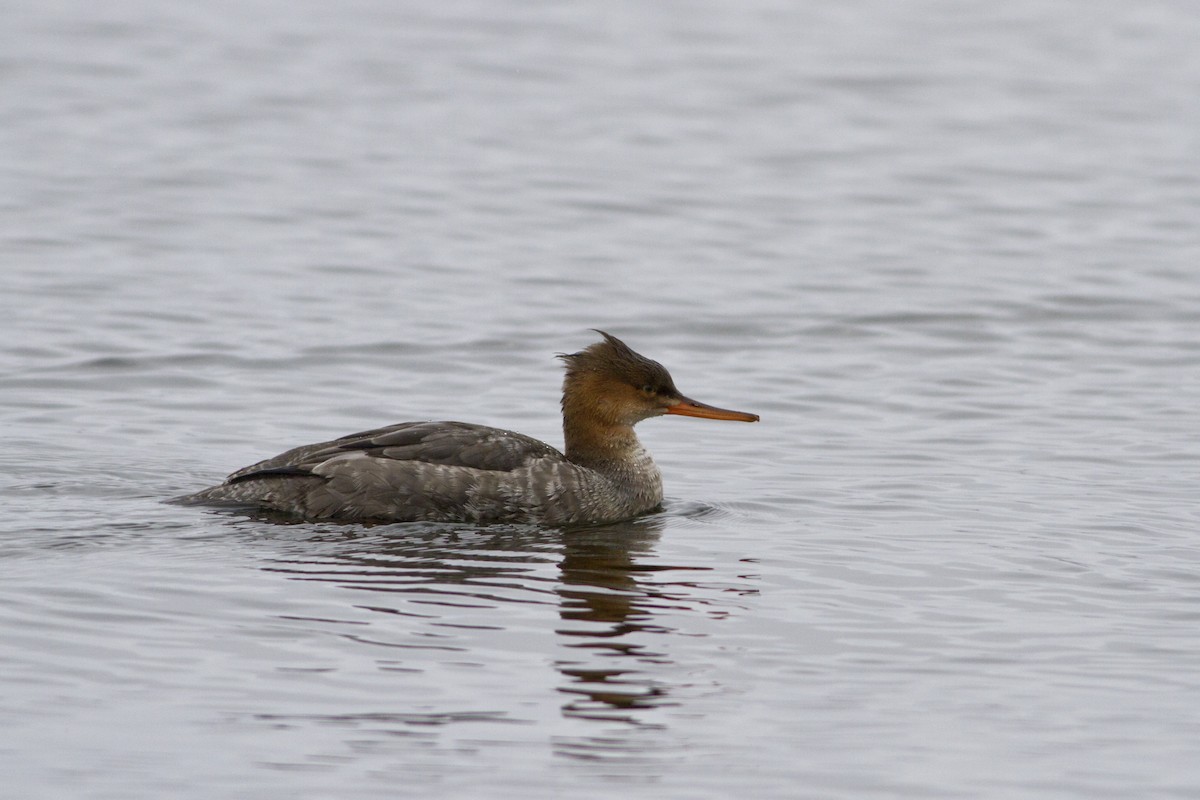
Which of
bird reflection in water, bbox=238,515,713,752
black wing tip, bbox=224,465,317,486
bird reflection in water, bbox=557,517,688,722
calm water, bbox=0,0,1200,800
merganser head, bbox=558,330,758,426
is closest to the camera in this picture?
calm water, bbox=0,0,1200,800

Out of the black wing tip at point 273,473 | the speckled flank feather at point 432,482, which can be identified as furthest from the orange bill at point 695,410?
the black wing tip at point 273,473

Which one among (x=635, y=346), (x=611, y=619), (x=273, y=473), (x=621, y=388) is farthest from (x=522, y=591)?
(x=635, y=346)

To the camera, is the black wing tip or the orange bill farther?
the orange bill

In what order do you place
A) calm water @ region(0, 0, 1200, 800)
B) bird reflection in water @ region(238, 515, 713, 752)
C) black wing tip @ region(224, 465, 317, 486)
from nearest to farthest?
calm water @ region(0, 0, 1200, 800), bird reflection in water @ region(238, 515, 713, 752), black wing tip @ region(224, 465, 317, 486)

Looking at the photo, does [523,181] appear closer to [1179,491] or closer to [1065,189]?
[1065,189]

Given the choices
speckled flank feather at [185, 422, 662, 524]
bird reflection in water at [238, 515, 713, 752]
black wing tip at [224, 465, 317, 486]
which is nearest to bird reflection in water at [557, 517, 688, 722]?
bird reflection in water at [238, 515, 713, 752]

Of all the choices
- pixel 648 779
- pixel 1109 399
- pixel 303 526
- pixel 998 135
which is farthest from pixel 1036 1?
pixel 648 779

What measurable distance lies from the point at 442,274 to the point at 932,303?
426 centimetres

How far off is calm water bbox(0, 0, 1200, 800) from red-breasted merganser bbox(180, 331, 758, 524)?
175 mm

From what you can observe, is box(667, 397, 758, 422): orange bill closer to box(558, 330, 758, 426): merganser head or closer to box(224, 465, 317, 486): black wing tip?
box(558, 330, 758, 426): merganser head

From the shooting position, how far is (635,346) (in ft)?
47.1

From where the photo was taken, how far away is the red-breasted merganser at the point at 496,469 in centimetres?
963

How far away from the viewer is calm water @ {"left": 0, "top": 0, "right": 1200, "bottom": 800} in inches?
267

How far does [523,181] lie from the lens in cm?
1980
